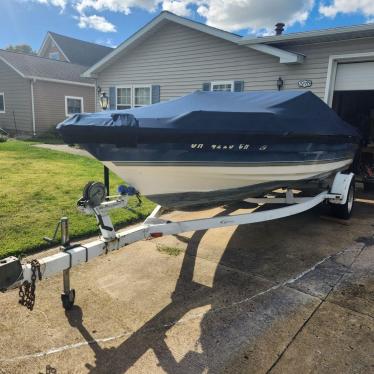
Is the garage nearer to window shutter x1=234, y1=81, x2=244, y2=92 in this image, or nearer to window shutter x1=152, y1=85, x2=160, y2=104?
window shutter x1=234, y1=81, x2=244, y2=92

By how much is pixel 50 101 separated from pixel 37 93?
844 mm

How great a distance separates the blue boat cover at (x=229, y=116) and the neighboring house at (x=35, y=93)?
59.8 ft

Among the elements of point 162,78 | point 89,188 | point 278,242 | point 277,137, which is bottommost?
point 278,242

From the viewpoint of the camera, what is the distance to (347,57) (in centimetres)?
838

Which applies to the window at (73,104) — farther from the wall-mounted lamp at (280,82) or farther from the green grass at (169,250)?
the green grass at (169,250)

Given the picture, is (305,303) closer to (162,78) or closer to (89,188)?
(89,188)

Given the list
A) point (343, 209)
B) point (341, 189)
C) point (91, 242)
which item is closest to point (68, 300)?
point (91, 242)

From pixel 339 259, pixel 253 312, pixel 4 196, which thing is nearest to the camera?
pixel 253 312

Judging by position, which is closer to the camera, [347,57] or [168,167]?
[168,167]

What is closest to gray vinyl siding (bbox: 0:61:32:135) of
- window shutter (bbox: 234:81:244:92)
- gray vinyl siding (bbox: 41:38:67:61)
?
gray vinyl siding (bbox: 41:38:67:61)

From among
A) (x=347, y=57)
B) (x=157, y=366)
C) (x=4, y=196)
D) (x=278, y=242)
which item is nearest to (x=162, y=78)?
(x=347, y=57)

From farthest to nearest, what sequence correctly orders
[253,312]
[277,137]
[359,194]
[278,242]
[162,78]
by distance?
1. [162,78]
2. [359,194]
3. [278,242]
4. [277,137]
5. [253,312]

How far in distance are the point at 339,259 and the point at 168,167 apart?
8.54 feet

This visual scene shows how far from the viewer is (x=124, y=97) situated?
1394 cm
